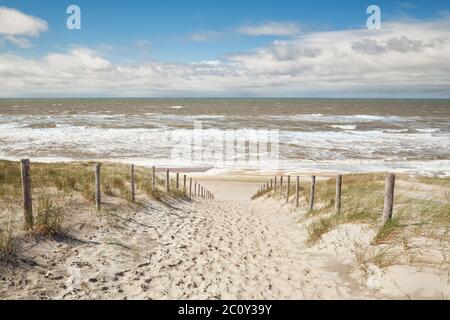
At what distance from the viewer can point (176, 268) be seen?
7652 mm

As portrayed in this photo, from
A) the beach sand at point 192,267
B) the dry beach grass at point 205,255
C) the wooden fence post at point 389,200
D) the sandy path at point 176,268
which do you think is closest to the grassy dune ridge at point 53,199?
the dry beach grass at point 205,255

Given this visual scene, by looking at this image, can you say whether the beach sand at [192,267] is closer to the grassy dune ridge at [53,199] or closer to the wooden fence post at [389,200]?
the grassy dune ridge at [53,199]

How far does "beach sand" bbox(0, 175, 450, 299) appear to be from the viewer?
242 inches

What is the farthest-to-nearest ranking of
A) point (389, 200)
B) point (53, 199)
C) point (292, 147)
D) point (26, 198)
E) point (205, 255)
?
point (292, 147), point (53, 199), point (205, 255), point (389, 200), point (26, 198)

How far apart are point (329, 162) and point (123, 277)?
30947 mm

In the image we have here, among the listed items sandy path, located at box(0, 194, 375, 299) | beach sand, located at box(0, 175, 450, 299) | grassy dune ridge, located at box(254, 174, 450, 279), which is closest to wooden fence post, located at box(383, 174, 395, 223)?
grassy dune ridge, located at box(254, 174, 450, 279)

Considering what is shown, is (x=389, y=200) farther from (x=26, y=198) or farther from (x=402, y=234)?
(x=26, y=198)

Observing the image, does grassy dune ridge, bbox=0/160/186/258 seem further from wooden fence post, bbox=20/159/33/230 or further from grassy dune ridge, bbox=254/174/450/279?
grassy dune ridge, bbox=254/174/450/279

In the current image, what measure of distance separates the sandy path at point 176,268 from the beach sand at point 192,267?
0.02m

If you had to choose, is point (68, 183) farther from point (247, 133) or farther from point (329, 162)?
point (247, 133)

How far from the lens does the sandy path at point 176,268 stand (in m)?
6.34

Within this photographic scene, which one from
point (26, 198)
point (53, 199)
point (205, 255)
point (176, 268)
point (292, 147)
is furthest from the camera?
point (292, 147)

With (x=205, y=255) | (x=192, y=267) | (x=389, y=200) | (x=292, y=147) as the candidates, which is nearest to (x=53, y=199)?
(x=205, y=255)

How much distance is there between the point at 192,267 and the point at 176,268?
0.37m
